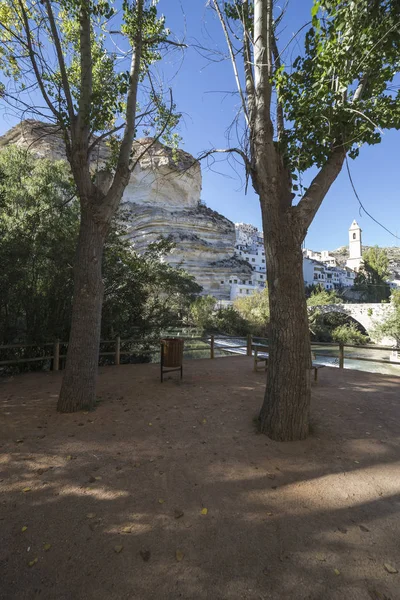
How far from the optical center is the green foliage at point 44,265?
22.2 ft

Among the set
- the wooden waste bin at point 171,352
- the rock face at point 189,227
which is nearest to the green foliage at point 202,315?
→ the wooden waste bin at point 171,352

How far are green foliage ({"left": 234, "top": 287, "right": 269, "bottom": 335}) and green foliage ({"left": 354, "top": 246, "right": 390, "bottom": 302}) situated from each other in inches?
1377

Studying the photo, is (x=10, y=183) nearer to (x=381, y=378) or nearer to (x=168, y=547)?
(x=168, y=547)

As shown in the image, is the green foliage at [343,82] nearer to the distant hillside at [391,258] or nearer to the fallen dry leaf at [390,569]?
the fallen dry leaf at [390,569]

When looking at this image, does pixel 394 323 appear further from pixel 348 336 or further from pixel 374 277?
pixel 374 277

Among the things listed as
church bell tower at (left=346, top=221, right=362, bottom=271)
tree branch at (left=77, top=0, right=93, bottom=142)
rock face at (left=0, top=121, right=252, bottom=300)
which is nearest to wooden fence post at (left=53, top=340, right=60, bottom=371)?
tree branch at (left=77, top=0, right=93, bottom=142)

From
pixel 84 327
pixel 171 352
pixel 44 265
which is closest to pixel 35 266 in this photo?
pixel 44 265

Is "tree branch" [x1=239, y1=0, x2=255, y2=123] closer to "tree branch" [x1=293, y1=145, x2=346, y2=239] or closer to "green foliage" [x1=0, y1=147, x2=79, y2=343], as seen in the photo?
"tree branch" [x1=293, y1=145, x2=346, y2=239]

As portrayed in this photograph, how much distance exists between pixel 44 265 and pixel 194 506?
675 cm

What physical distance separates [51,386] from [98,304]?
2.57 meters

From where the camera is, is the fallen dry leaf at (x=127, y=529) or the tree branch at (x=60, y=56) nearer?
the fallen dry leaf at (x=127, y=529)

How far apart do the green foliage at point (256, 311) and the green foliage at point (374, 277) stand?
34973 millimetres

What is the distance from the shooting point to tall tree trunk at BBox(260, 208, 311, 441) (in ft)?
11.2

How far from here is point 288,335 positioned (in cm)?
342
